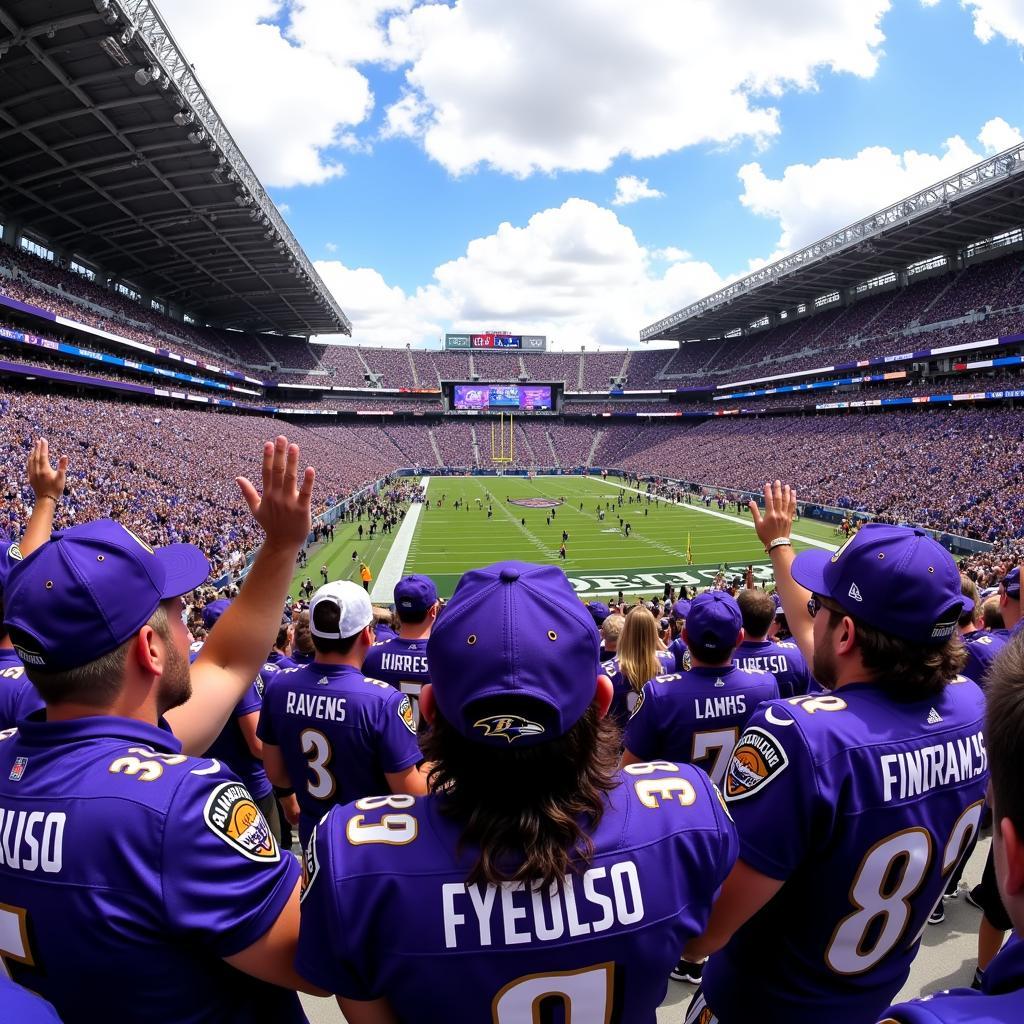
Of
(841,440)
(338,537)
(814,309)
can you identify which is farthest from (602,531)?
(814,309)

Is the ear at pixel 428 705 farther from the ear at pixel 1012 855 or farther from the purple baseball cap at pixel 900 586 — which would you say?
the purple baseball cap at pixel 900 586

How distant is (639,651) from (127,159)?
1469 inches

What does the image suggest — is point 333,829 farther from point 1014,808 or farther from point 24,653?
point 1014,808

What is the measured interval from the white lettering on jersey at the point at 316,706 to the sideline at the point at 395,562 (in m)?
12.9

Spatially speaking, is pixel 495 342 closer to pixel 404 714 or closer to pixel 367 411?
pixel 367 411

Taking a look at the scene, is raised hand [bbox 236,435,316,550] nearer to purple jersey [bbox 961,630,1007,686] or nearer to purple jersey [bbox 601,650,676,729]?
purple jersey [bbox 601,650,676,729]

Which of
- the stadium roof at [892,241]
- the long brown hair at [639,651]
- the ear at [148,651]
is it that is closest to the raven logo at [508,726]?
the ear at [148,651]

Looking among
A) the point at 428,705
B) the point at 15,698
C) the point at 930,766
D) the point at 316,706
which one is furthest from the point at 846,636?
the point at 15,698

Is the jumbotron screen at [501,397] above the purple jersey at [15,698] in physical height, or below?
above

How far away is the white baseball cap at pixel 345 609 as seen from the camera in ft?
12.2

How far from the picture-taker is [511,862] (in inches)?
56.7

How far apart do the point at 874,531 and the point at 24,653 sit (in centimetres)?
285

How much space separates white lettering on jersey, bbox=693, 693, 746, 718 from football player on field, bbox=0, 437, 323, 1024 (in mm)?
2435

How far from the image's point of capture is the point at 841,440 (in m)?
49.0
